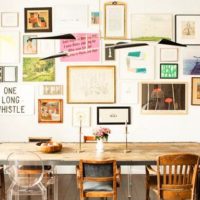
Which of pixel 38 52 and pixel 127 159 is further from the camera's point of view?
pixel 38 52

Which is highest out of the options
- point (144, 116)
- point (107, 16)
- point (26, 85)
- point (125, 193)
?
point (107, 16)

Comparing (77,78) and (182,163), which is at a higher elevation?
(77,78)

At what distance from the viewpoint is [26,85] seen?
20.4 feet

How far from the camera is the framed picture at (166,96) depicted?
20.3 ft

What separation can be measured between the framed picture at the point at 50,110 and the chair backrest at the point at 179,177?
278cm

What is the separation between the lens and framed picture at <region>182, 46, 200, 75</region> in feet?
20.3

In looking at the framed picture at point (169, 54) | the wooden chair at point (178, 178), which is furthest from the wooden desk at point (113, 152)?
the framed picture at point (169, 54)

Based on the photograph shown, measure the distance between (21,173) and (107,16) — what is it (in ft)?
10.0

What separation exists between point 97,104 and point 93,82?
14.3 inches

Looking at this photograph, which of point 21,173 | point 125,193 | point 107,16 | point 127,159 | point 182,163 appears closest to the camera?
point 182,163

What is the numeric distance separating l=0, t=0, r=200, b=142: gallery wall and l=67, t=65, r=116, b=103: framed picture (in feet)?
0.24

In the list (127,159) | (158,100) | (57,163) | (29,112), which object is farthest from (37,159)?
(158,100)

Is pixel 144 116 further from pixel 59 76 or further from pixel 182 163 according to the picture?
pixel 182 163

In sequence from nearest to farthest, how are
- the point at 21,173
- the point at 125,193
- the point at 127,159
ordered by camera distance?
1. the point at 127,159
2. the point at 21,173
3. the point at 125,193
